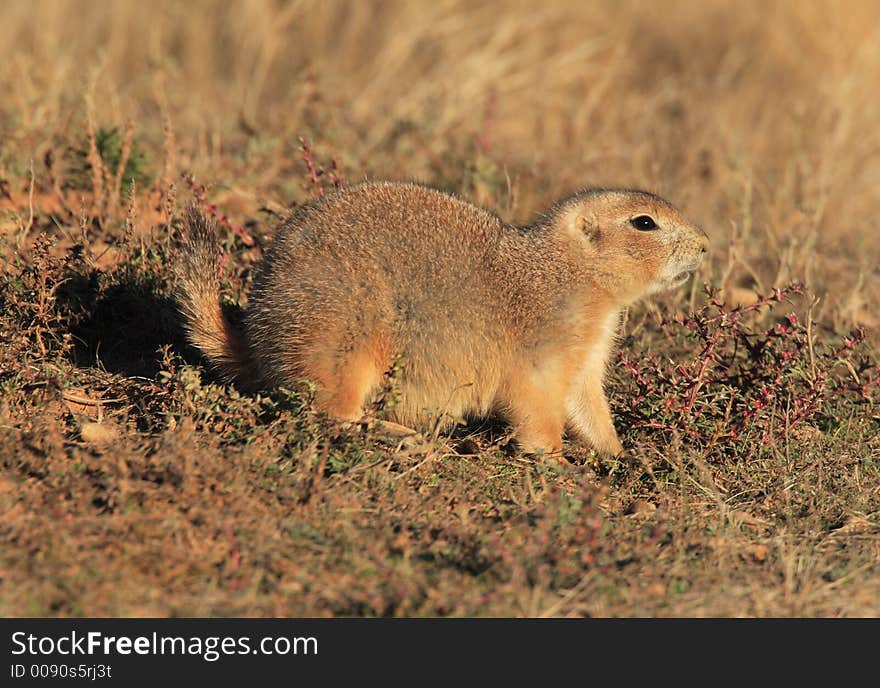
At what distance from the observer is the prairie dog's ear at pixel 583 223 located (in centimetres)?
515

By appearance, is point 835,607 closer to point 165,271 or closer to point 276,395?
point 276,395

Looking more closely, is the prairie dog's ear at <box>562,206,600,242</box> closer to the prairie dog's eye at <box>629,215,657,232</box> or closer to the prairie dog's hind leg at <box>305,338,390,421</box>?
the prairie dog's eye at <box>629,215,657,232</box>

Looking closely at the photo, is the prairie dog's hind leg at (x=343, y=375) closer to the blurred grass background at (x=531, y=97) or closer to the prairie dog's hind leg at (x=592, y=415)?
the prairie dog's hind leg at (x=592, y=415)

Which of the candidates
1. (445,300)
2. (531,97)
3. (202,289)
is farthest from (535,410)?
(531,97)

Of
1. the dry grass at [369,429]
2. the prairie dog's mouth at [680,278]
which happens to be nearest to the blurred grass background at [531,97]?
the dry grass at [369,429]

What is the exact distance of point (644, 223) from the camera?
5.16m

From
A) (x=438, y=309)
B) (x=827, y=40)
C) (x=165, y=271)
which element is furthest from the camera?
(x=827, y=40)

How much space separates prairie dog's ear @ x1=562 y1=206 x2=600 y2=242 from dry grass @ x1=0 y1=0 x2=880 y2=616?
2.49 feet

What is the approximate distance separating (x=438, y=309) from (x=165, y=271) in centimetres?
188

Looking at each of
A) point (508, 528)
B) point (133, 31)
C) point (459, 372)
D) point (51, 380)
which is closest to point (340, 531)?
point (508, 528)

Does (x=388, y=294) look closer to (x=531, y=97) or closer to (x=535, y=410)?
(x=535, y=410)

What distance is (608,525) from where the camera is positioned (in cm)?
431

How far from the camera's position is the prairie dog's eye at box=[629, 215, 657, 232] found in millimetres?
5145

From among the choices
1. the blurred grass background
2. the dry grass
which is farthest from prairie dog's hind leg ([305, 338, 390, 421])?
the blurred grass background
